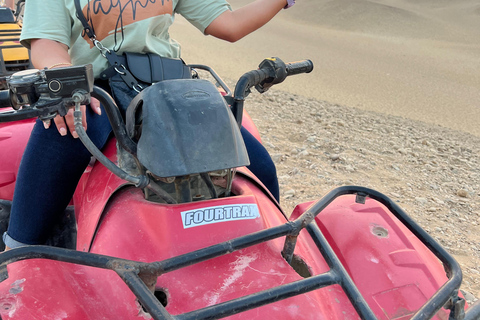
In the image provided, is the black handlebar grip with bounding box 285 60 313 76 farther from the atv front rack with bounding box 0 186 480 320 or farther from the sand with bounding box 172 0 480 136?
the sand with bounding box 172 0 480 136

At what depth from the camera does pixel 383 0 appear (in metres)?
19.2

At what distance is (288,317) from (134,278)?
15.6 inches

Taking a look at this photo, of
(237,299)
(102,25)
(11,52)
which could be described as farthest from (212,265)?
(11,52)

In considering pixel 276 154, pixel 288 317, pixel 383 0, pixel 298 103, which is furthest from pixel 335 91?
pixel 383 0

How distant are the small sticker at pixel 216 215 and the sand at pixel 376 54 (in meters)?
5.57

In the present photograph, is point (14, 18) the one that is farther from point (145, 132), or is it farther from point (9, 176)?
point (145, 132)

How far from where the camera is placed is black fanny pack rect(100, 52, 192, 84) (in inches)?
69.7

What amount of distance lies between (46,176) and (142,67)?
0.54 meters

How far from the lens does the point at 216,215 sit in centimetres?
133

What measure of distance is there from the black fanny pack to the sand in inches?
203

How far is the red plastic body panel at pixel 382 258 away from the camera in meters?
1.39

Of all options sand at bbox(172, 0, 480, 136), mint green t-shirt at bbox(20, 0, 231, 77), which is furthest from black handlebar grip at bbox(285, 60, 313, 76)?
sand at bbox(172, 0, 480, 136)

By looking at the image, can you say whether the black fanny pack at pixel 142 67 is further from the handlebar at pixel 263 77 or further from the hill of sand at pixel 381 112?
the hill of sand at pixel 381 112

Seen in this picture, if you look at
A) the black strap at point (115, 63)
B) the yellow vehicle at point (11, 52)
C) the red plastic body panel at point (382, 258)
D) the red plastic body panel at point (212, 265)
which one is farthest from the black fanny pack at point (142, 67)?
the yellow vehicle at point (11, 52)
